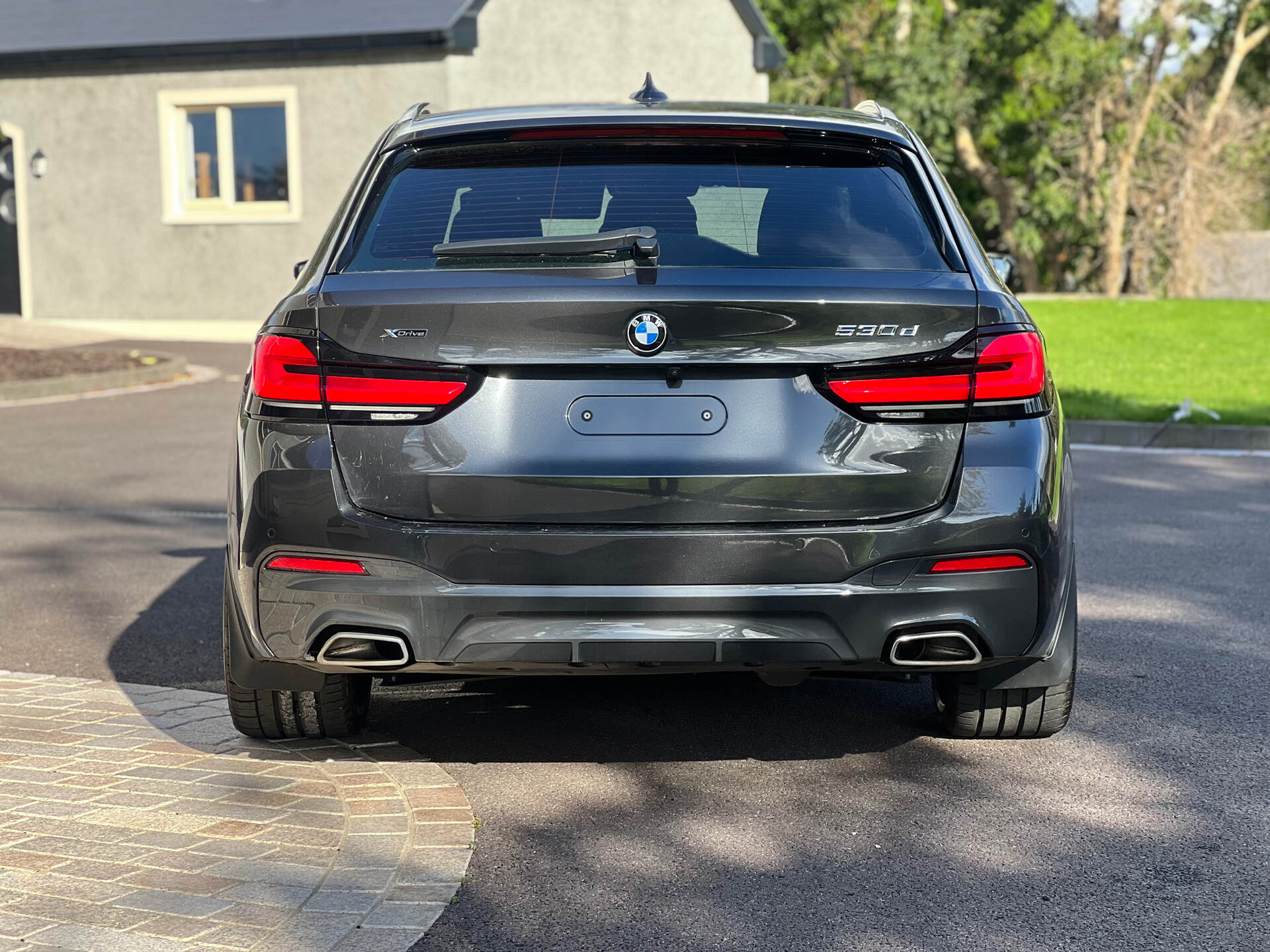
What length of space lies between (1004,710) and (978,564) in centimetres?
89

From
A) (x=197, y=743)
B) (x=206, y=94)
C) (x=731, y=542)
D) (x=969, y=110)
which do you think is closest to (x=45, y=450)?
(x=197, y=743)

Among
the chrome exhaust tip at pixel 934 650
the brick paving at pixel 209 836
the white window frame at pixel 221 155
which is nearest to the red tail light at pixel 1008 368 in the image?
the chrome exhaust tip at pixel 934 650

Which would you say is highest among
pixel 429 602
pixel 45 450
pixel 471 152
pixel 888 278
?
pixel 471 152

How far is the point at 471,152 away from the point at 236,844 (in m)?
1.84

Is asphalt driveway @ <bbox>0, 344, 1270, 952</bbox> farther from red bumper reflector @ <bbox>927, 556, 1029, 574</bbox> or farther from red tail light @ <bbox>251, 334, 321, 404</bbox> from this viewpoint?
red tail light @ <bbox>251, 334, 321, 404</bbox>

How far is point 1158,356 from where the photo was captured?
62.3ft

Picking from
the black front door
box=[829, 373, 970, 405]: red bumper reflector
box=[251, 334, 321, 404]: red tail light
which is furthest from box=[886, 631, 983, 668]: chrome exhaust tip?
the black front door

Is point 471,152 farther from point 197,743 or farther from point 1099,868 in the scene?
point 1099,868

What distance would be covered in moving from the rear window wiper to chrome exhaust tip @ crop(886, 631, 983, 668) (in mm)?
1078

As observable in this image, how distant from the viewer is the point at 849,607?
3.57 meters

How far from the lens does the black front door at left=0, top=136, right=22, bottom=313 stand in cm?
2728

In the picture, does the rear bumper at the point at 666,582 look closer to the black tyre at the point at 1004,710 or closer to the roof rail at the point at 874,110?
the black tyre at the point at 1004,710

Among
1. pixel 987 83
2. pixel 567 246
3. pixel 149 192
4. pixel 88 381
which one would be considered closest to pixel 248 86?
pixel 149 192

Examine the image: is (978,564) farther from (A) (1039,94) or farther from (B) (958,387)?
(A) (1039,94)
